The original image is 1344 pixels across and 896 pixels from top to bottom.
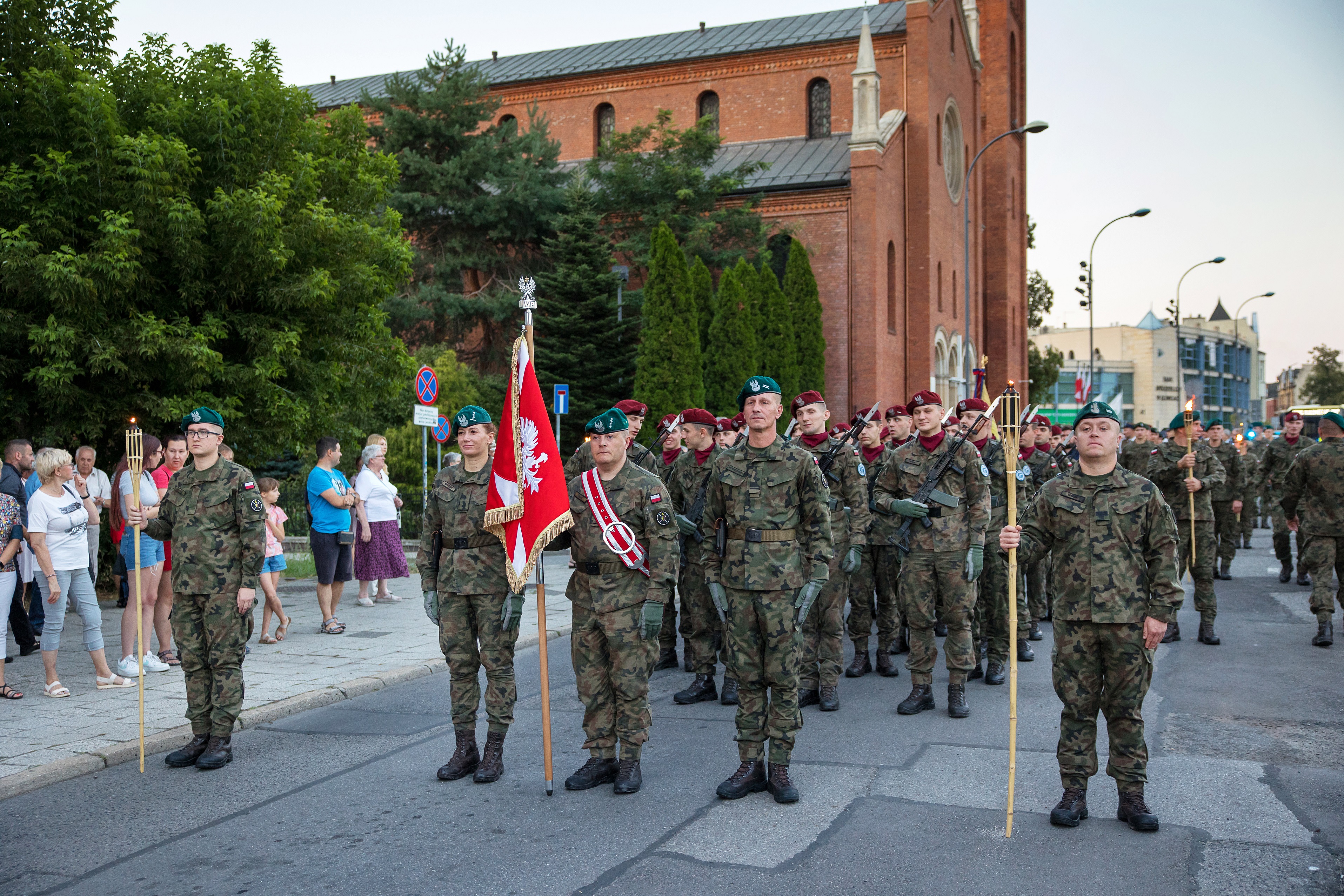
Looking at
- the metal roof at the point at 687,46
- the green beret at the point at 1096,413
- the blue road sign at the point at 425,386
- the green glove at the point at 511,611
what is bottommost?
the green glove at the point at 511,611

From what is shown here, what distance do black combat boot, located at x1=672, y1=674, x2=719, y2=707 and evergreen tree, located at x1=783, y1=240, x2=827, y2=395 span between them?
2538cm

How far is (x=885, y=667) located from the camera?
29.7 ft

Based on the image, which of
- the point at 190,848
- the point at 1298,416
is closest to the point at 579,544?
the point at 190,848

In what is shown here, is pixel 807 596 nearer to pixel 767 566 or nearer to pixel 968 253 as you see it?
pixel 767 566

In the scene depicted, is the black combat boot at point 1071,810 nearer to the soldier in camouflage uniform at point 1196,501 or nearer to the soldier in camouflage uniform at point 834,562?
the soldier in camouflage uniform at point 834,562

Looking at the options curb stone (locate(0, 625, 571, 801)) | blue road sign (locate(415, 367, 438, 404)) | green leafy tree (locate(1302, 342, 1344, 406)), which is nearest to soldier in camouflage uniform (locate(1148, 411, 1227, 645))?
curb stone (locate(0, 625, 571, 801))

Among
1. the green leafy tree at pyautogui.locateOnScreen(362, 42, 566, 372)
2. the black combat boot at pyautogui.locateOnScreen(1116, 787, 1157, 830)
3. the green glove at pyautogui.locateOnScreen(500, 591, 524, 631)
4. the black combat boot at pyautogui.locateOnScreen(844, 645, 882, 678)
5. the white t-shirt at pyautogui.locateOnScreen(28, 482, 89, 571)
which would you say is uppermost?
the green leafy tree at pyautogui.locateOnScreen(362, 42, 566, 372)

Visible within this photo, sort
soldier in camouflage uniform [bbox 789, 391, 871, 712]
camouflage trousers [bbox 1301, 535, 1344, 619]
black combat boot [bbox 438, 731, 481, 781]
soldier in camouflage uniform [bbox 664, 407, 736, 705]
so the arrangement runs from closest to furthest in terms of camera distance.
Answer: black combat boot [bbox 438, 731, 481, 781], soldier in camouflage uniform [bbox 789, 391, 871, 712], soldier in camouflage uniform [bbox 664, 407, 736, 705], camouflage trousers [bbox 1301, 535, 1344, 619]

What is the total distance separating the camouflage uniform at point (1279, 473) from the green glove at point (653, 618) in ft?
38.9

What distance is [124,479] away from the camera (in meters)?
9.82

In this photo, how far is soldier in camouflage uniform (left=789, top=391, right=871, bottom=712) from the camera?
25.2 feet

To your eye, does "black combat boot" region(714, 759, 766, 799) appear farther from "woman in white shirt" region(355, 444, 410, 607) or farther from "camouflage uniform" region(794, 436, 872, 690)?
"woman in white shirt" region(355, 444, 410, 607)

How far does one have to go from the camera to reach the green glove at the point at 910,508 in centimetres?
755

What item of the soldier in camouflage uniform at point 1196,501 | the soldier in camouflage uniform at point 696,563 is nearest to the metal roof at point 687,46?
the soldier in camouflage uniform at point 1196,501
